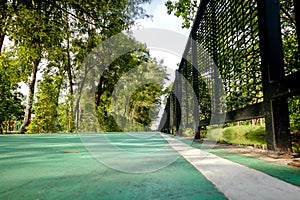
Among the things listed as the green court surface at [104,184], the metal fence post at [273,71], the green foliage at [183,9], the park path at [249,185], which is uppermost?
the green foliage at [183,9]

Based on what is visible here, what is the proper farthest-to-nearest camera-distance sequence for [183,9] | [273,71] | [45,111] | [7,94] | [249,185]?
[7,94]
[45,111]
[183,9]
[273,71]
[249,185]

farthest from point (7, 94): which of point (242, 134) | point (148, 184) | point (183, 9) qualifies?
point (148, 184)

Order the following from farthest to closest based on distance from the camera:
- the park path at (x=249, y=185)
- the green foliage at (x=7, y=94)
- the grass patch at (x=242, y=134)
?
the green foliage at (x=7, y=94), the grass patch at (x=242, y=134), the park path at (x=249, y=185)

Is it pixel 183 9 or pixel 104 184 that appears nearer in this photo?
pixel 104 184

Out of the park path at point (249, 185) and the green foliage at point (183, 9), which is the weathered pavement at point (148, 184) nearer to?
the park path at point (249, 185)

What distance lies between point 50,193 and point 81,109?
16.0 metres

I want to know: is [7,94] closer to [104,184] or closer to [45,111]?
[45,111]

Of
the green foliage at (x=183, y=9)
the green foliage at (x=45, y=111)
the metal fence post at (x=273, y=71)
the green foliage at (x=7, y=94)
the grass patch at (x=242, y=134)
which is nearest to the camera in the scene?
the metal fence post at (x=273, y=71)

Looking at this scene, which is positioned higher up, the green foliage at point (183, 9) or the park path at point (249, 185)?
the green foliage at point (183, 9)

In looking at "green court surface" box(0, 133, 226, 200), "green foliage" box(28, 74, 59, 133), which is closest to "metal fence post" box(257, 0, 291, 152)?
"green court surface" box(0, 133, 226, 200)

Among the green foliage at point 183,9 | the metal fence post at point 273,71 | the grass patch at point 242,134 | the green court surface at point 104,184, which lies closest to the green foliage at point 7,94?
the green foliage at point 183,9

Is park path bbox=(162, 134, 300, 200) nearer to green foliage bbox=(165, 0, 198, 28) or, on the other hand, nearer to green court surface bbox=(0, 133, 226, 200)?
green court surface bbox=(0, 133, 226, 200)

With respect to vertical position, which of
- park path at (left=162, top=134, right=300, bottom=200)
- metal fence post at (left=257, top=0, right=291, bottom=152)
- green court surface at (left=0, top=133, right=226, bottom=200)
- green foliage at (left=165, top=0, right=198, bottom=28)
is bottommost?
green court surface at (left=0, top=133, right=226, bottom=200)

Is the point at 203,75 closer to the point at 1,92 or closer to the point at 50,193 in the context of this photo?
A: the point at 50,193
